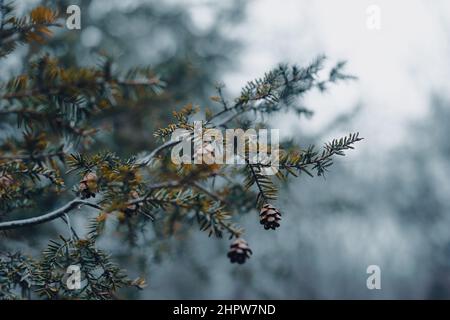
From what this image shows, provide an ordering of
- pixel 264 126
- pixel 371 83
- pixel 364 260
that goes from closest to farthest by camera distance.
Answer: pixel 264 126 → pixel 371 83 → pixel 364 260

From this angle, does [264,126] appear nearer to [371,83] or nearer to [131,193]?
[131,193]

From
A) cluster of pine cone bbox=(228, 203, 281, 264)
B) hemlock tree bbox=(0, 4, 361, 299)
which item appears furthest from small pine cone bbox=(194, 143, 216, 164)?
cluster of pine cone bbox=(228, 203, 281, 264)

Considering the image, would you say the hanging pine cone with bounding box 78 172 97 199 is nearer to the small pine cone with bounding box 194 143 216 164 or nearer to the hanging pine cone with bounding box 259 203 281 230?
the small pine cone with bounding box 194 143 216 164

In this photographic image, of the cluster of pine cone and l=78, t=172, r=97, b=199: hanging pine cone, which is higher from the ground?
l=78, t=172, r=97, b=199: hanging pine cone

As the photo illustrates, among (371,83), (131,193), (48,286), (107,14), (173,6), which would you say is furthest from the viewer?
(371,83)

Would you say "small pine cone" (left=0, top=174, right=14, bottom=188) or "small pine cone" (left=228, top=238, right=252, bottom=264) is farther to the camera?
"small pine cone" (left=0, top=174, right=14, bottom=188)

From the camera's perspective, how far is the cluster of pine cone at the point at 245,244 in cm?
79

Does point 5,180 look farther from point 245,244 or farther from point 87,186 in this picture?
point 245,244

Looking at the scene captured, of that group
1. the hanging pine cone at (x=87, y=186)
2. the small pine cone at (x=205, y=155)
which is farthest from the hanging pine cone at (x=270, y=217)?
the hanging pine cone at (x=87, y=186)

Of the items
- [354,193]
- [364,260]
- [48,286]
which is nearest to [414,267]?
[364,260]

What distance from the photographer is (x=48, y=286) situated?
0.93 meters

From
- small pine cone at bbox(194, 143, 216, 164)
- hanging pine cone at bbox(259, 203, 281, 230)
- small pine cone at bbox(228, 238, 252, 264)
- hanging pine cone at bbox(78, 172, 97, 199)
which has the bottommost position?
small pine cone at bbox(228, 238, 252, 264)

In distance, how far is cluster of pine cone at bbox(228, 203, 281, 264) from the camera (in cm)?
79

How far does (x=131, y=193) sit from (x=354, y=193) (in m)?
4.61
